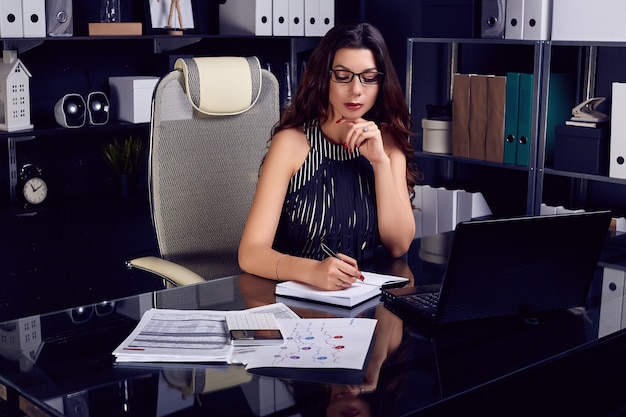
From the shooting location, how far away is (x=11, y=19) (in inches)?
123

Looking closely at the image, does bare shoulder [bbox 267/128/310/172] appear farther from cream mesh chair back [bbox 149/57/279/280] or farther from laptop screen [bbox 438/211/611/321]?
laptop screen [bbox 438/211/611/321]

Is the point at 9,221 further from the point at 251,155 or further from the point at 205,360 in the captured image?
the point at 205,360

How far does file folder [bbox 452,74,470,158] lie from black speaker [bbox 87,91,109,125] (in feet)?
4.82

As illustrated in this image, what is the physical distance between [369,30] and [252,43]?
6.82 feet

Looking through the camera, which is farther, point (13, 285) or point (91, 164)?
point (91, 164)

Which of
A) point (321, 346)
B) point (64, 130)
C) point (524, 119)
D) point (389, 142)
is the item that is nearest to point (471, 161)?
point (524, 119)

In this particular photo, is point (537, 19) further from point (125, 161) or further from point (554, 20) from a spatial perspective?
point (125, 161)

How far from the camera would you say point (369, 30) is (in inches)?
82.7

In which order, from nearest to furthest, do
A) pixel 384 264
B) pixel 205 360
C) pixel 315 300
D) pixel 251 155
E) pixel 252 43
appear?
pixel 205 360
pixel 315 300
pixel 384 264
pixel 251 155
pixel 252 43

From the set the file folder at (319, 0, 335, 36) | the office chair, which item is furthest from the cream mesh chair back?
the file folder at (319, 0, 335, 36)

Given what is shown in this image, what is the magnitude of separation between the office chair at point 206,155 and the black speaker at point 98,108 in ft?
4.16

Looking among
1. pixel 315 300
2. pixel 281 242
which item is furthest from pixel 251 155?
pixel 315 300

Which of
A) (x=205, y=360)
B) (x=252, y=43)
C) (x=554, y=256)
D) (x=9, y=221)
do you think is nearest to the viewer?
(x=205, y=360)

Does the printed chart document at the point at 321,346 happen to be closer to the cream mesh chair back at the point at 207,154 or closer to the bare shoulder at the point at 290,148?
the bare shoulder at the point at 290,148
